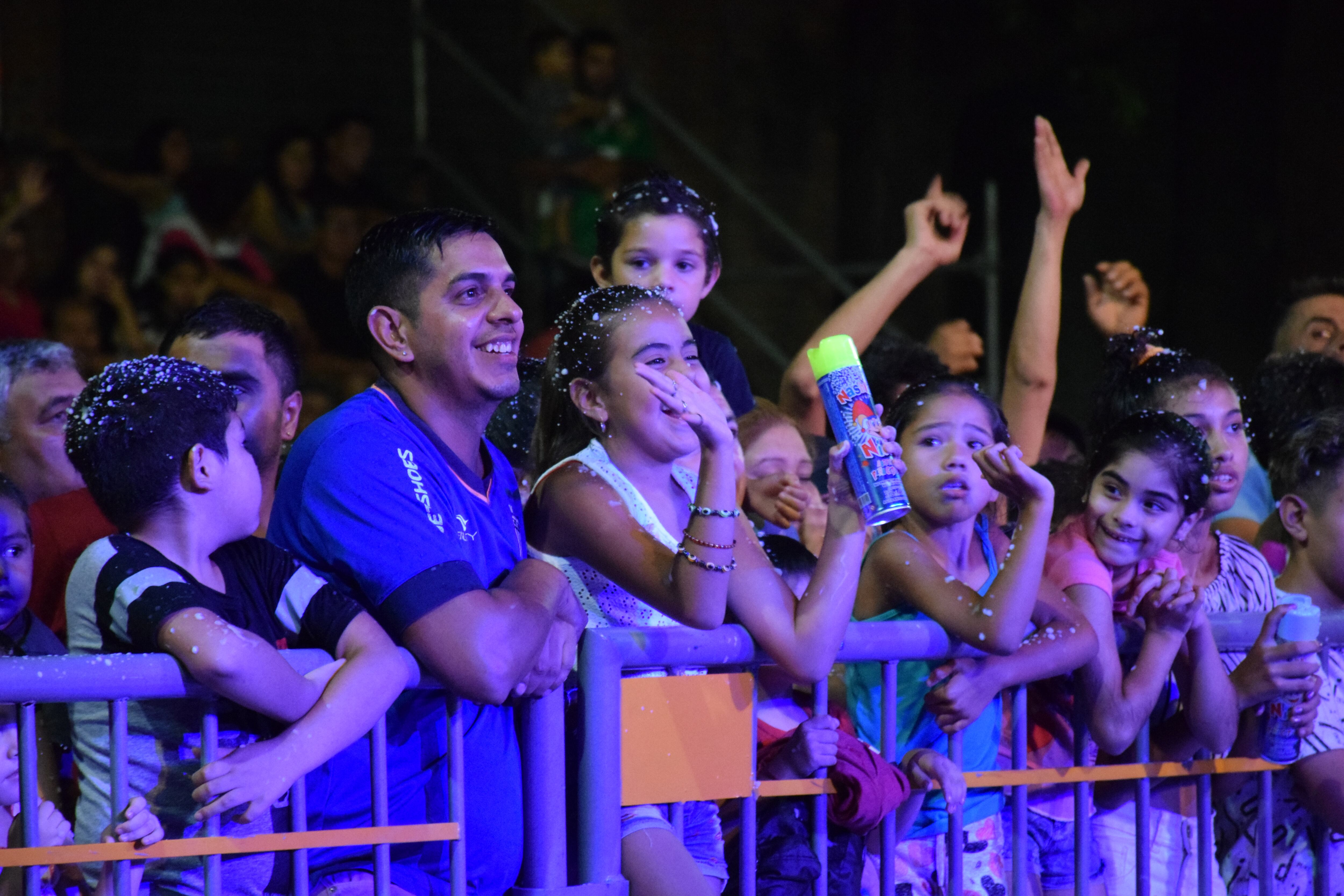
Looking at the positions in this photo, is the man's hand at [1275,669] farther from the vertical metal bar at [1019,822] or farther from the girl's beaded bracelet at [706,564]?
the girl's beaded bracelet at [706,564]

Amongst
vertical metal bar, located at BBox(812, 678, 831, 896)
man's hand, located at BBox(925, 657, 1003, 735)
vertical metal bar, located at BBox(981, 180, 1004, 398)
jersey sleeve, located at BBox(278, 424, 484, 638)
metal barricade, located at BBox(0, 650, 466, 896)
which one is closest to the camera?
metal barricade, located at BBox(0, 650, 466, 896)

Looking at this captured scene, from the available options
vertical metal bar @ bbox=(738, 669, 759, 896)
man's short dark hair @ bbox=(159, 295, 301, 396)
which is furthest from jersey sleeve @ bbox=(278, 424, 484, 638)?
man's short dark hair @ bbox=(159, 295, 301, 396)

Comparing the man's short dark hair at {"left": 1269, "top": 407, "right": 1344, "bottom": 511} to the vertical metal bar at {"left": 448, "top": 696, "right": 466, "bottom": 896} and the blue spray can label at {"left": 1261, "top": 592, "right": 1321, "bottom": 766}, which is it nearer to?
the blue spray can label at {"left": 1261, "top": 592, "right": 1321, "bottom": 766}

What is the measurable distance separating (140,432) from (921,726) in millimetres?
1631

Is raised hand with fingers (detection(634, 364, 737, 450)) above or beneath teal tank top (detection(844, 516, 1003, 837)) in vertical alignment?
above

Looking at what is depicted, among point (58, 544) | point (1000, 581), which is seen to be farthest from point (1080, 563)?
point (58, 544)

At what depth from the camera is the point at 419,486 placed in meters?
2.51

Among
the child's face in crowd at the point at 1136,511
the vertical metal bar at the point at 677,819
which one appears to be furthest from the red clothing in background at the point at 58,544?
the child's face in crowd at the point at 1136,511

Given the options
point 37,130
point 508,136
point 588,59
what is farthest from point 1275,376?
point 37,130

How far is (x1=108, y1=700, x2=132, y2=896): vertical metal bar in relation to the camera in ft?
7.23

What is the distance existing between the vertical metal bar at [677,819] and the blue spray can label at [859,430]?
64 cm

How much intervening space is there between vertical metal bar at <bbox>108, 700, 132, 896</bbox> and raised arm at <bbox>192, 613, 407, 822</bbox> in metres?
0.11

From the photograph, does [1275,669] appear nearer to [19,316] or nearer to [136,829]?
[136,829]

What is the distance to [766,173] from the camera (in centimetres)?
898
